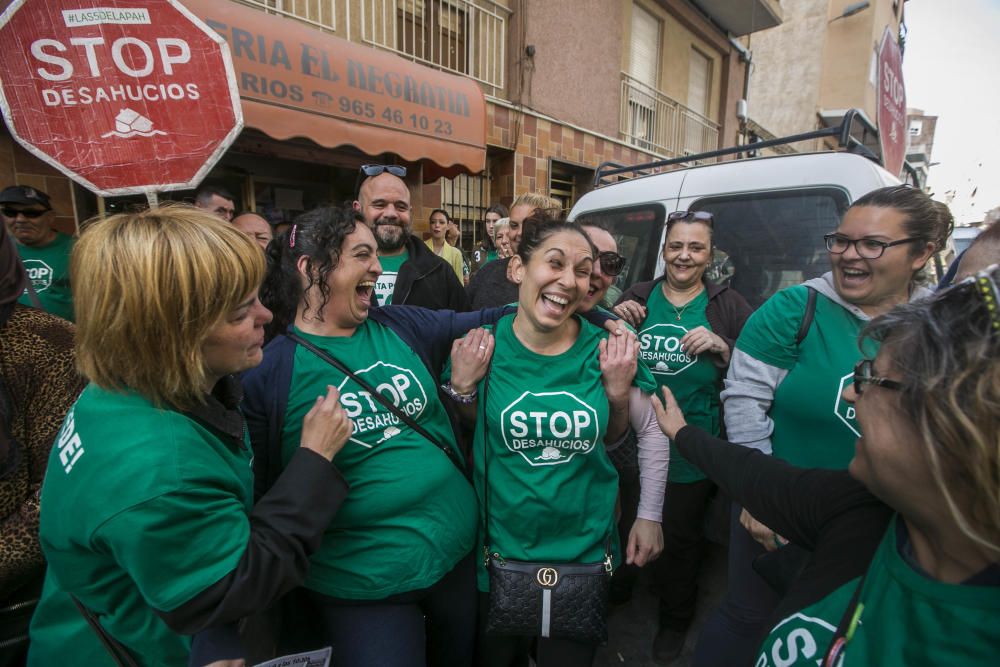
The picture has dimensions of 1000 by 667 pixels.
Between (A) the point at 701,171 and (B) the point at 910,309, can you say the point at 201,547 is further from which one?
(A) the point at 701,171

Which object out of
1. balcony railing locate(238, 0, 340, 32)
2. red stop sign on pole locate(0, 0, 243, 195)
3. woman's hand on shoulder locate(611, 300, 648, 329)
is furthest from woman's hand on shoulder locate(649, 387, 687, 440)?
balcony railing locate(238, 0, 340, 32)

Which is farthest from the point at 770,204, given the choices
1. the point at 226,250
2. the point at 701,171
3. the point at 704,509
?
the point at 226,250

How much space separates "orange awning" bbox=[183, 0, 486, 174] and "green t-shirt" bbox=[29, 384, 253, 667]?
4.07m

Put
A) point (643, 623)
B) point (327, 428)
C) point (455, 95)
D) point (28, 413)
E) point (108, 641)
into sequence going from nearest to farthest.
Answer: point (108, 641) < point (327, 428) < point (28, 413) < point (643, 623) < point (455, 95)

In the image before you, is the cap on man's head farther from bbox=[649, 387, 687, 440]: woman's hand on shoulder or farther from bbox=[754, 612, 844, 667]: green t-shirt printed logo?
bbox=[754, 612, 844, 667]: green t-shirt printed logo

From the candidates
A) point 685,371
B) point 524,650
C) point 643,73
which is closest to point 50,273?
point 524,650

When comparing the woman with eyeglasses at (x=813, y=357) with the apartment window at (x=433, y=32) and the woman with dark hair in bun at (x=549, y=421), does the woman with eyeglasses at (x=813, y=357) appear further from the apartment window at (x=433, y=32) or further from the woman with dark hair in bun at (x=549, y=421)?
the apartment window at (x=433, y=32)

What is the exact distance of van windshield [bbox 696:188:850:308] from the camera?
2.68 metres

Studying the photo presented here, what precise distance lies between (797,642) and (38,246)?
4.69 meters

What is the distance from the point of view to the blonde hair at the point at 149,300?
3.09ft

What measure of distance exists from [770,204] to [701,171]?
0.55 meters

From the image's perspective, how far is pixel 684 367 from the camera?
2.34m

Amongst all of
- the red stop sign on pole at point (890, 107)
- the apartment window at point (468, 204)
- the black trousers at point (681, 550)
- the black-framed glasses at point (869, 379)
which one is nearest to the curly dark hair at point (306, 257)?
the black-framed glasses at point (869, 379)

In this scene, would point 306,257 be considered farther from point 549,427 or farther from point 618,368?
point 618,368
